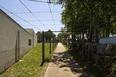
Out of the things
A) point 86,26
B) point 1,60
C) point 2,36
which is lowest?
point 1,60

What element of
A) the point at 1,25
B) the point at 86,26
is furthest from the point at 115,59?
the point at 86,26

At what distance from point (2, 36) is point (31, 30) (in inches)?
510

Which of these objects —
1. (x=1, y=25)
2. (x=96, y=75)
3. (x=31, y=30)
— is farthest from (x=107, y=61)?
(x=31, y=30)

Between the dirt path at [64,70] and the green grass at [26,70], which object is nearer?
the dirt path at [64,70]

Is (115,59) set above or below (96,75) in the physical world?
above

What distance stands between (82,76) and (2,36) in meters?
4.51

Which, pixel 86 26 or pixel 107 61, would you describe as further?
pixel 86 26

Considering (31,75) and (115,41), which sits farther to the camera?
(115,41)

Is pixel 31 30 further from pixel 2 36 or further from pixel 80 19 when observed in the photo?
pixel 2 36

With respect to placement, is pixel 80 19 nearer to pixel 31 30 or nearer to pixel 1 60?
pixel 31 30

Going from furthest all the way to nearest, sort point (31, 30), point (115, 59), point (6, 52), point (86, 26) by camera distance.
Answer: point (31, 30) < point (86, 26) < point (6, 52) < point (115, 59)

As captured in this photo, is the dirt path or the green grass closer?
the dirt path

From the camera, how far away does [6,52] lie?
496cm

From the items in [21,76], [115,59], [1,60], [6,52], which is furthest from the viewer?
[6,52]
